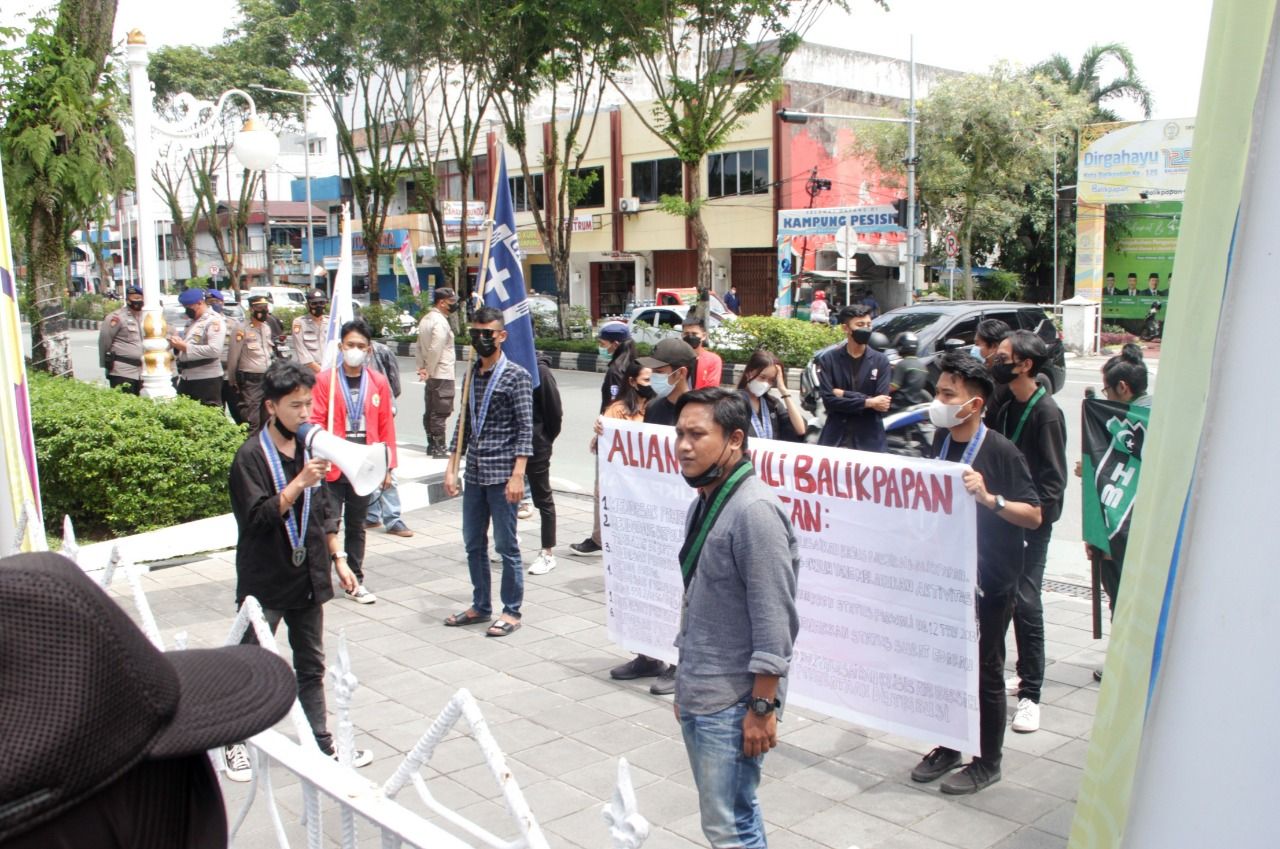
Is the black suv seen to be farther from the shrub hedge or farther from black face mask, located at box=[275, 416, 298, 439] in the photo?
black face mask, located at box=[275, 416, 298, 439]

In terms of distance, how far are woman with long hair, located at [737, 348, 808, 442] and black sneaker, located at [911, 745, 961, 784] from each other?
229cm

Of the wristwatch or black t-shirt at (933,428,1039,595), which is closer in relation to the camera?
the wristwatch

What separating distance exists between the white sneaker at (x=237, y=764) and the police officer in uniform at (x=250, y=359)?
6.90m

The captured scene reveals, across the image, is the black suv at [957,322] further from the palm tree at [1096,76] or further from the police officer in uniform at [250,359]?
the palm tree at [1096,76]

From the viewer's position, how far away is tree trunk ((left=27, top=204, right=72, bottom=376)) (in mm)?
11219

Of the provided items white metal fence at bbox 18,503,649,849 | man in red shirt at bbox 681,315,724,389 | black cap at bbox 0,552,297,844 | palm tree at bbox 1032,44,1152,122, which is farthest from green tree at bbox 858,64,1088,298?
black cap at bbox 0,552,297,844

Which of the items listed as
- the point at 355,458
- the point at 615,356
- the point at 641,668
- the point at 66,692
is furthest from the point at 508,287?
the point at 66,692

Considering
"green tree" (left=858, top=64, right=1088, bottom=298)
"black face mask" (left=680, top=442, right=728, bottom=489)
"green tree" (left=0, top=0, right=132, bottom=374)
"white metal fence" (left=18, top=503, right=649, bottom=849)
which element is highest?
"green tree" (left=858, top=64, right=1088, bottom=298)

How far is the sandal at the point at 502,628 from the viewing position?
6621 mm

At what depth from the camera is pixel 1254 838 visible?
5.55 feet

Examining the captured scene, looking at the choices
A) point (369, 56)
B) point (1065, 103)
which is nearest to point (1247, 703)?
point (369, 56)

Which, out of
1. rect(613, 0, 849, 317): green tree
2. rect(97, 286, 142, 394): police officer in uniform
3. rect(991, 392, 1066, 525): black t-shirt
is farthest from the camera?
rect(613, 0, 849, 317): green tree

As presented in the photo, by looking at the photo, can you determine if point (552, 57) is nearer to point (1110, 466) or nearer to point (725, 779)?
point (1110, 466)

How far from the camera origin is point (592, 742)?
511 cm
